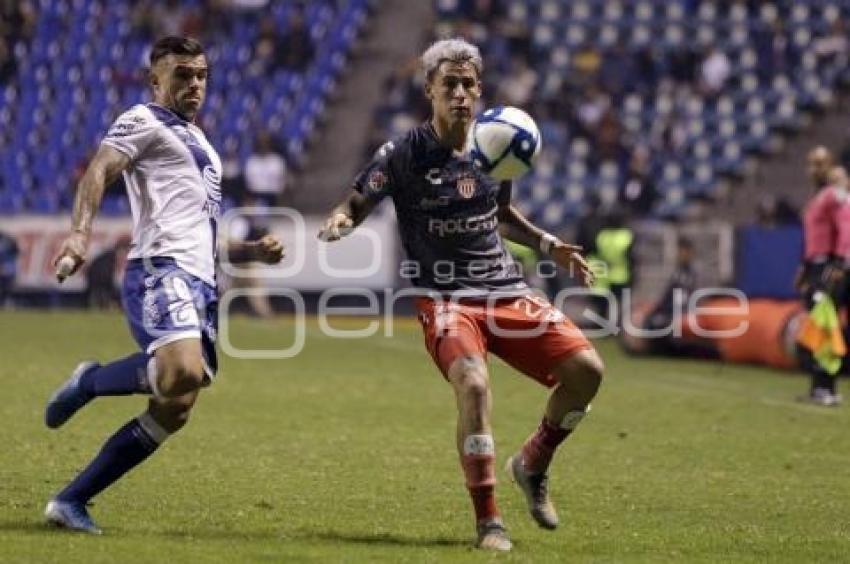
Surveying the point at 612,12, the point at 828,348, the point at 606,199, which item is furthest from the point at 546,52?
the point at 828,348

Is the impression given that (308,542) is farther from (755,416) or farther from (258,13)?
(258,13)

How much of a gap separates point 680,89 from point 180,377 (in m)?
23.4

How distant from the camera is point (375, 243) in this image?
2812 cm

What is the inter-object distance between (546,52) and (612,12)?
147 cm

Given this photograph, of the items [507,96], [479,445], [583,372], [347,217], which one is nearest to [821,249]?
[583,372]

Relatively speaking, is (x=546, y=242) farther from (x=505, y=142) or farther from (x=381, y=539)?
→ (x=381, y=539)

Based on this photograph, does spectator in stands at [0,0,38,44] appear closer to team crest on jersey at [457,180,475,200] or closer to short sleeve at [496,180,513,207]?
short sleeve at [496,180,513,207]

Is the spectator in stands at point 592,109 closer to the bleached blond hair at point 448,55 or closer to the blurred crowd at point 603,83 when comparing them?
the blurred crowd at point 603,83

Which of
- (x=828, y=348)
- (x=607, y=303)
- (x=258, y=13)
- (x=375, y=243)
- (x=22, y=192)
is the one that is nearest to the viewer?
(x=828, y=348)

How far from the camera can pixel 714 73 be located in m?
30.1

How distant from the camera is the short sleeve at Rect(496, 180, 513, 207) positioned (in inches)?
341

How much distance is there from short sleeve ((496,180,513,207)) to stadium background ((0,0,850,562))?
1.53m

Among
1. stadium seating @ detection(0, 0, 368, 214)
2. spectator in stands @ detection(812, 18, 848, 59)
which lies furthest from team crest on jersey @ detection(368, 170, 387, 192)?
stadium seating @ detection(0, 0, 368, 214)

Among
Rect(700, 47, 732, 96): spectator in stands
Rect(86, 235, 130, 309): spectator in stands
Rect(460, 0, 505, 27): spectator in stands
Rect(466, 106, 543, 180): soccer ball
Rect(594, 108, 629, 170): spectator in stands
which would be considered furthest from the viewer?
Rect(460, 0, 505, 27): spectator in stands
